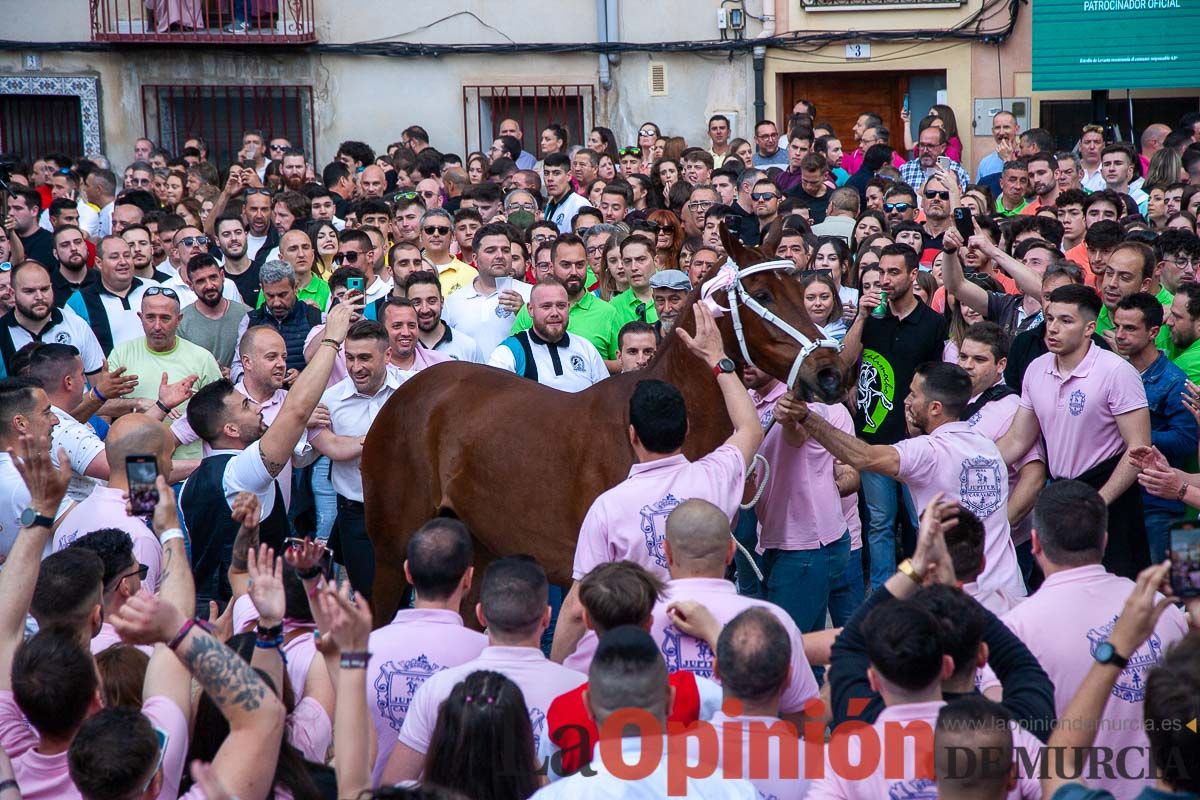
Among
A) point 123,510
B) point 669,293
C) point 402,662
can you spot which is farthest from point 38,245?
point 402,662

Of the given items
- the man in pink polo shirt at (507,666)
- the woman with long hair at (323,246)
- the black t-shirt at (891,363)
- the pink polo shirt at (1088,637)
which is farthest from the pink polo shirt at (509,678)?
the woman with long hair at (323,246)

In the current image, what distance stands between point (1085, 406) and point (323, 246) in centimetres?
638

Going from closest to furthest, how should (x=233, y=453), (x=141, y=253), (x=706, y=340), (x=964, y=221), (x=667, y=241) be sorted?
(x=706, y=340), (x=233, y=453), (x=964, y=221), (x=141, y=253), (x=667, y=241)

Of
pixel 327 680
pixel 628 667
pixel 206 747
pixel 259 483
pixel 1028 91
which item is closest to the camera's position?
pixel 628 667

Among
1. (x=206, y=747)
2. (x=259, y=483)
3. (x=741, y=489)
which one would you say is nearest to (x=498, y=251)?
(x=259, y=483)

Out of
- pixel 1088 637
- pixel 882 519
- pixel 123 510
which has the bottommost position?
pixel 882 519

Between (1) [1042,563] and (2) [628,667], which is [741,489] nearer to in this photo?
(1) [1042,563]

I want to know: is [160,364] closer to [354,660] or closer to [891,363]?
[891,363]

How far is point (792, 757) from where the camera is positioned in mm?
3953

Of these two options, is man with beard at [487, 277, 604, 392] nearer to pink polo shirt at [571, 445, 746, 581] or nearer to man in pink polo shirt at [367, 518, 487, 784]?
pink polo shirt at [571, 445, 746, 581]

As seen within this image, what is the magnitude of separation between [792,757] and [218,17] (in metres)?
19.9

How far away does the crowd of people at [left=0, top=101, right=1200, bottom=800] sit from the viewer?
149 inches

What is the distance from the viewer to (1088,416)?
6.89 meters

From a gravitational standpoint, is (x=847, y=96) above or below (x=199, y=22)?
below
